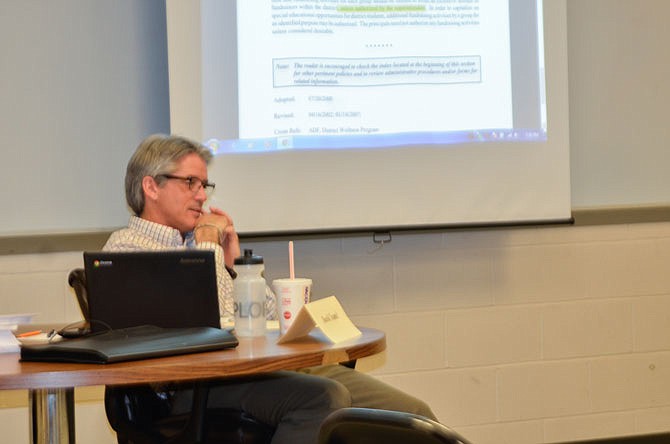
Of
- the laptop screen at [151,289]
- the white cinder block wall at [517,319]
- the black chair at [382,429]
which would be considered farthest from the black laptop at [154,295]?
the white cinder block wall at [517,319]

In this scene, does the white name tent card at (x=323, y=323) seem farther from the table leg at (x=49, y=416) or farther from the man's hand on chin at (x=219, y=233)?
the man's hand on chin at (x=219, y=233)

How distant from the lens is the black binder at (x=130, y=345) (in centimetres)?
162

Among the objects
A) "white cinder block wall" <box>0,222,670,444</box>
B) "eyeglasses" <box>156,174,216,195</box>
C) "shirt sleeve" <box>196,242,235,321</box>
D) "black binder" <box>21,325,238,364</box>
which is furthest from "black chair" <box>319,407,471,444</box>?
"white cinder block wall" <box>0,222,670,444</box>

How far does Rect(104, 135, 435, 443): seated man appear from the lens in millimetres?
2139

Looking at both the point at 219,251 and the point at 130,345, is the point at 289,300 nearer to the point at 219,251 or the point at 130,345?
the point at 130,345

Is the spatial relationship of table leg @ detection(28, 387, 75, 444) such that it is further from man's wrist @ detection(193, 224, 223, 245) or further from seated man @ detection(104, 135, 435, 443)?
man's wrist @ detection(193, 224, 223, 245)

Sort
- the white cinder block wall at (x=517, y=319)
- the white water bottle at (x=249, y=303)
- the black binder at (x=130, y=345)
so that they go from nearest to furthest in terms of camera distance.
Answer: the black binder at (x=130, y=345) → the white water bottle at (x=249, y=303) → the white cinder block wall at (x=517, y=319)

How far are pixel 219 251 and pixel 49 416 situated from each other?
0.82m

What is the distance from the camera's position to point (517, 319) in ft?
11.8

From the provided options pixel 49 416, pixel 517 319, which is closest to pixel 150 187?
pixel 49 416

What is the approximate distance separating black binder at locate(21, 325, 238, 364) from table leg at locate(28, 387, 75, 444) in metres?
0.20

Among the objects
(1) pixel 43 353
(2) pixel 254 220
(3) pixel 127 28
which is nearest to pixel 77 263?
(2) pixel 254 220

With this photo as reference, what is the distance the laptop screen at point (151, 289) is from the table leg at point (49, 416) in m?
0.16

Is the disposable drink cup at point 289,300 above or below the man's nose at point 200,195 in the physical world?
below
